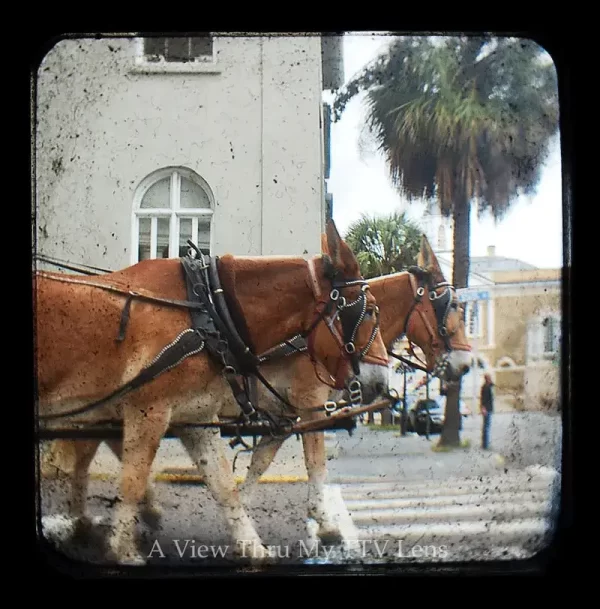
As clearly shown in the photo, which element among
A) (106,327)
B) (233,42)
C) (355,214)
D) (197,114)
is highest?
(233,42)

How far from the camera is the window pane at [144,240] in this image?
2793mm

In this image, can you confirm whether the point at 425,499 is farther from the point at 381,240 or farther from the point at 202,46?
the point at 202,46

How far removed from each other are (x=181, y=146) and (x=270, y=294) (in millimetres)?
638

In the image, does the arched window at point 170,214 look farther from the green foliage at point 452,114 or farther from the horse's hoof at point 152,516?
the horse's hoof at point 152,516

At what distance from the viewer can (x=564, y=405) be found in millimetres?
2875

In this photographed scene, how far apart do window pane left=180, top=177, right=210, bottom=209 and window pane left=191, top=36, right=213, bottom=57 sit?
46cm

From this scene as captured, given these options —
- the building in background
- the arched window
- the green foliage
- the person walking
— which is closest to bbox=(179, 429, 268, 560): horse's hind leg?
the arched window

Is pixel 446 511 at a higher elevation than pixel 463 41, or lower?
lower

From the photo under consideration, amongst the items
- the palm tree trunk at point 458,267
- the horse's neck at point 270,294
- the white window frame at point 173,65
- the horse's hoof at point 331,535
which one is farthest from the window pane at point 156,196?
the horse's hoof at point 331,535

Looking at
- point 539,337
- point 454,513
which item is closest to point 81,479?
point 454,513

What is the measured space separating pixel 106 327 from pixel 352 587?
1.33 m

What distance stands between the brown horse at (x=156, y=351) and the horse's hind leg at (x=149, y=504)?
2 cm

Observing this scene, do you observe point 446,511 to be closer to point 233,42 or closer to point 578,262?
point 578,262

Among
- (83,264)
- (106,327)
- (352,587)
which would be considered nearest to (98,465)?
(106,327)
